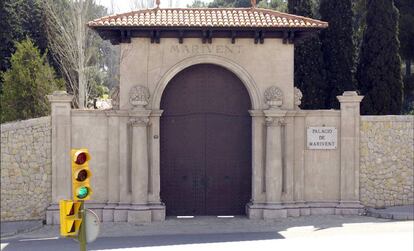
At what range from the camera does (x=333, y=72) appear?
2622cm

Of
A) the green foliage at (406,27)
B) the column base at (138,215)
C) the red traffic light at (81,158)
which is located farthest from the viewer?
the green foliage at (406,27)

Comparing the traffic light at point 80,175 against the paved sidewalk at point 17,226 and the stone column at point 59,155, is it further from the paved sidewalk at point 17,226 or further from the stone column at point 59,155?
the stone column at point 59,155

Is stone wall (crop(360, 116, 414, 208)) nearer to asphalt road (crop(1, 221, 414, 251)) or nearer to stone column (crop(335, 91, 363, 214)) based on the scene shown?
stone column (crop(335, 91, 363, 214))

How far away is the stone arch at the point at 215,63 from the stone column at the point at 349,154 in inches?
101

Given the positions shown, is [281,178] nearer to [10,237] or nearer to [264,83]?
[264,83]

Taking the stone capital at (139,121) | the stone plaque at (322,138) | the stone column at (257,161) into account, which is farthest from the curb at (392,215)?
the stone capital at (139,121)

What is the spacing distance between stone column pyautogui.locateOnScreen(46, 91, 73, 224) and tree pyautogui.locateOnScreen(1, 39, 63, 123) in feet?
19.7

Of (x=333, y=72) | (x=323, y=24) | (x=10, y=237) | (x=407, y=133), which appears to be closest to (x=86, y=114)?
(x=10, y=237)

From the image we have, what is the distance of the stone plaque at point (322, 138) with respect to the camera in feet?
62.7

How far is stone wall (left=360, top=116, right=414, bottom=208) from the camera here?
1939 cm

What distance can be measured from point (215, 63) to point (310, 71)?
26.4 ft

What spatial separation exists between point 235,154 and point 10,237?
6578 millimetres

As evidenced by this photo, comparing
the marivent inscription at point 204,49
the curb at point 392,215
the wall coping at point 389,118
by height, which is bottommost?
the curb at point 392,215

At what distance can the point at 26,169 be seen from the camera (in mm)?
18219
